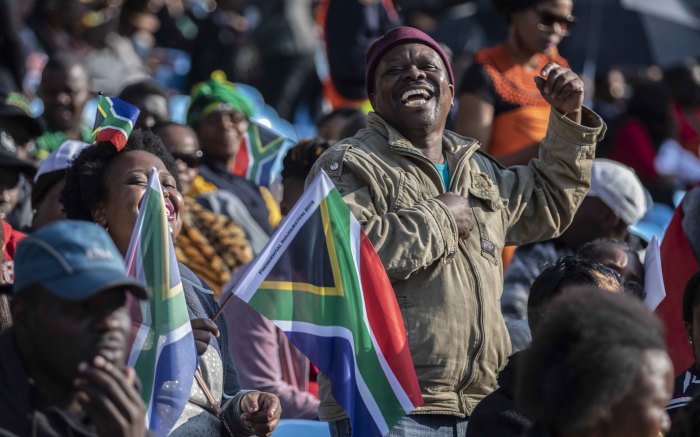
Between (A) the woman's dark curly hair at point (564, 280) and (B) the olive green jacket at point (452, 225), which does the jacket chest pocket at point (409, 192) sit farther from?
(A) the woman's dark curly hair at point (564, 280)

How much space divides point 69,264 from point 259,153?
5.68 m

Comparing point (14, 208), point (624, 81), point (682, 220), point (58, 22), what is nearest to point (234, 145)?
point (14, 208)

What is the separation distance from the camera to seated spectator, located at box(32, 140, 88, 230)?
23.5ft

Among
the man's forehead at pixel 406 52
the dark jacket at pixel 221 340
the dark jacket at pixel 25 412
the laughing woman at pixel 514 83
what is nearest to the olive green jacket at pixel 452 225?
the man's forehead at pixel 406 52

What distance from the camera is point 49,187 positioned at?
289 inches

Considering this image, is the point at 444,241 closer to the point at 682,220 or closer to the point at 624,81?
the point at 682,220

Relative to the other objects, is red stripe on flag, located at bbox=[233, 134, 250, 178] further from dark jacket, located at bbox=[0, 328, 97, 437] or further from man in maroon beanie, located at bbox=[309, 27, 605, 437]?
dark jacket, located at bbox=[0, 328, 97, 437]

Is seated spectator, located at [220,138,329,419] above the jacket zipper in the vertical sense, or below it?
below

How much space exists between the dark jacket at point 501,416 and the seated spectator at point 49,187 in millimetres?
2930

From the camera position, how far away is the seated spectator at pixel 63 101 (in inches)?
362

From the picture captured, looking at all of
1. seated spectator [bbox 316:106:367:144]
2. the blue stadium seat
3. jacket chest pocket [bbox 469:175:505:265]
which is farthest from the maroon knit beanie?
seated spectator [bbox 316:106:367:144]

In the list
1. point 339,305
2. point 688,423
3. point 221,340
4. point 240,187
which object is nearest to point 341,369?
point 339,305

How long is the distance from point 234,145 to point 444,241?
3769mm

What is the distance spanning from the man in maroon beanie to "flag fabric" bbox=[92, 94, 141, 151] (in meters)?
0.78
